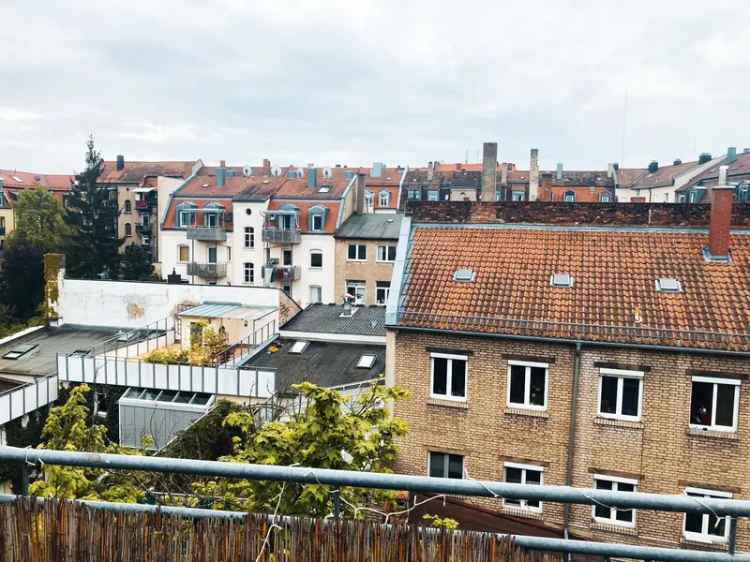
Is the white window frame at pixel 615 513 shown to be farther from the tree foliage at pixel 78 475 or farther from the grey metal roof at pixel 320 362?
the tree foliage at pixel 78 475

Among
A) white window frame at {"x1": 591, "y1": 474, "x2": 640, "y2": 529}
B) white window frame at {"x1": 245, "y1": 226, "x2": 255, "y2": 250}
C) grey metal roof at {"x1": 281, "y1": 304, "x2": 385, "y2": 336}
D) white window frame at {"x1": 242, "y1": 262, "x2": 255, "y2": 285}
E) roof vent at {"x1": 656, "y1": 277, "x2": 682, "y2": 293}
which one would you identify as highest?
white window frame at {"x1": 245, "y1": 226, "x2": 255, "y2": 250}

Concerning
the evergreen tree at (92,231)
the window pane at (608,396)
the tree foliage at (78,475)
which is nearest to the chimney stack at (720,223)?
the window pane at (608,396)

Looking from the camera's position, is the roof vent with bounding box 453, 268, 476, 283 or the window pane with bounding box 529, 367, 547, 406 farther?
the roof vent with bounding box 453, 268, 476, 283

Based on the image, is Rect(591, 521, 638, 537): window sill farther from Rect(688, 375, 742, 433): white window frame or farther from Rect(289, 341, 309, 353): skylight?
Rect(289, 341, 309, 353): skylight

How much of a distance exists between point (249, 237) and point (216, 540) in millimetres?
43677

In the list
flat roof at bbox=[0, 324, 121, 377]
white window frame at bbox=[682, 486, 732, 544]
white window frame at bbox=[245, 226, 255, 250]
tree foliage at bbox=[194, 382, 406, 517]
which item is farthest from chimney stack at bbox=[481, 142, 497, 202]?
tree foliage at bbox=[194, 382, 406, 517]

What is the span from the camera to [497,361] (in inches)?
634

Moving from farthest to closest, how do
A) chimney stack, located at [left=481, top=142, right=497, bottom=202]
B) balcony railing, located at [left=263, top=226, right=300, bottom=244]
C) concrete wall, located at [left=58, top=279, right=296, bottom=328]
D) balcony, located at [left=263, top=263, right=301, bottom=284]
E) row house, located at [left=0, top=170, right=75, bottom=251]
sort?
1. row house, located at [left=0, top=170, right=75, bottom=251]
2. balcony railing, located at [left=263, top=226, right=300, bottom=244]
3. balcony, located at [left=263, top=263, right=301, bottom=284]
4. chimney stack, located at [left=481, top=142, right=497, bottom=202]
5. concrete wall, located at [left=58, top=279, right=296, bottom=328]

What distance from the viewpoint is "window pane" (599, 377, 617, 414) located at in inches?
603

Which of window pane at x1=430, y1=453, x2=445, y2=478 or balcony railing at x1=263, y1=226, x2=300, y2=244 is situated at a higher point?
balcony railing at x1=263, y1=226, x2=300, y2=244

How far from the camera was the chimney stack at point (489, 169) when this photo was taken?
1681 inches

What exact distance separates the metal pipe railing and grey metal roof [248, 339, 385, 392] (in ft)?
57.8

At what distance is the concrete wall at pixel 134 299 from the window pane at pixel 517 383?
58.3ft

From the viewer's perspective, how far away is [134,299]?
1329 inches
